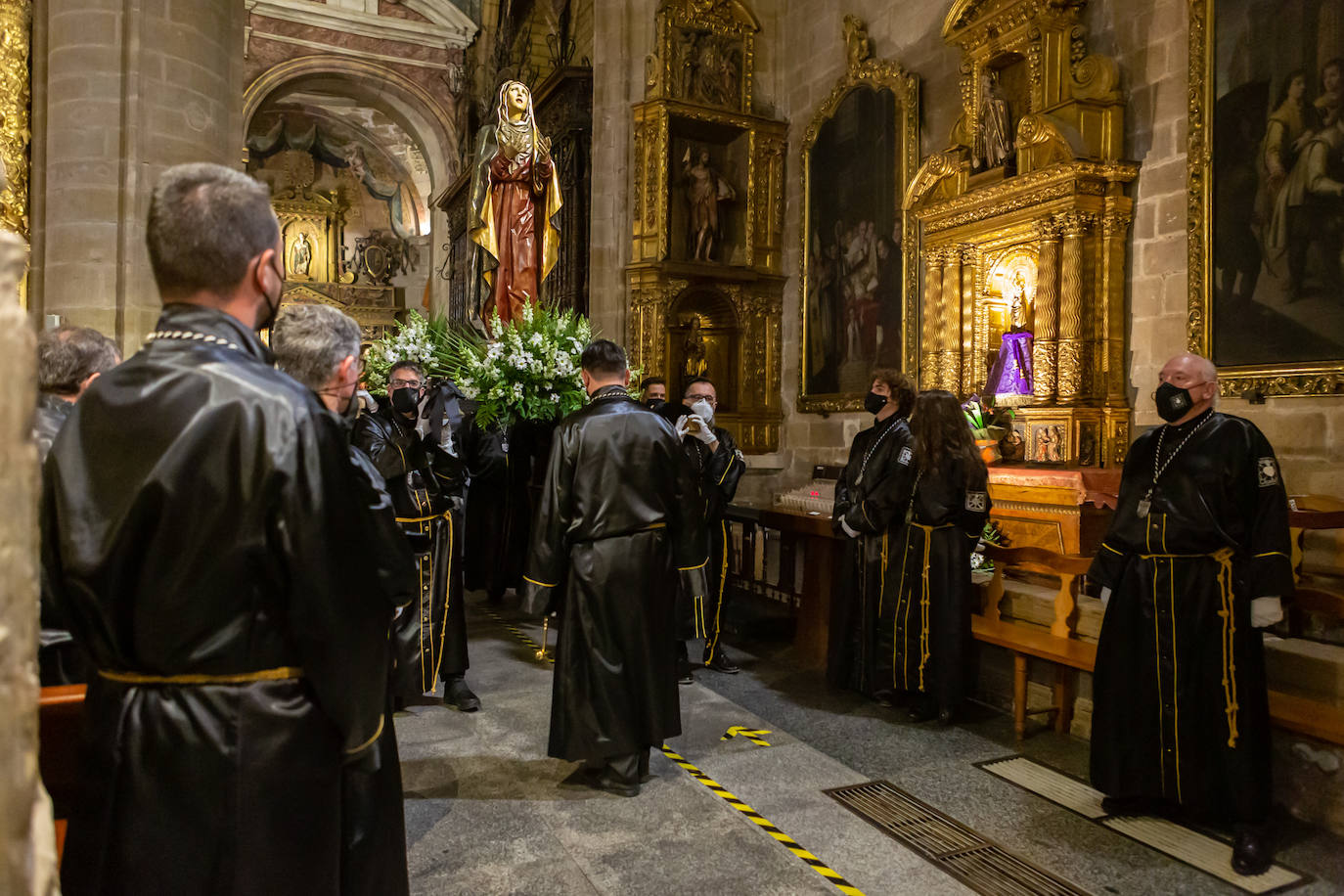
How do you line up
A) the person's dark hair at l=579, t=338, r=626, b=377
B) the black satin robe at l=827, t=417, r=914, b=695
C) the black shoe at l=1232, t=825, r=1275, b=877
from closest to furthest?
the black shoe at l=1232, t=825, r=1275, b=877, the person's dark hair at l=579, t=338, r=626, b=377, the black satin robe at l=827, t=417, r=914, b=695

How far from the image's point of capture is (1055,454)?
7.65 m

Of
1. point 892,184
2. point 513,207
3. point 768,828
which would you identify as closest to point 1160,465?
point 768,828

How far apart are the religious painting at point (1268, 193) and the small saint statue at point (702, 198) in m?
5.67

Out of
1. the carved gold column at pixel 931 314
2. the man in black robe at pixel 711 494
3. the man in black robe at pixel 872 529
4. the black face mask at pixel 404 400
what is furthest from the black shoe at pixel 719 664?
the carved gold column at pixel 931 314

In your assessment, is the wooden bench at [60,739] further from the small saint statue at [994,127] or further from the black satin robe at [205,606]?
the small saint statue at [994,127]

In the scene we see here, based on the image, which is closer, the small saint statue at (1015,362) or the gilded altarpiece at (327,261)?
the small saint statue at (1015,362)

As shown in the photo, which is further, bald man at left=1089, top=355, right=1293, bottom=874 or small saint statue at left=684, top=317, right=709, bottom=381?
small saint statue at left=684, top=317, right=709, bottom=381

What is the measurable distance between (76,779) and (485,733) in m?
3.09

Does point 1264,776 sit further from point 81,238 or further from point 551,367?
point 81,238

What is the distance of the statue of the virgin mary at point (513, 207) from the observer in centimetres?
863

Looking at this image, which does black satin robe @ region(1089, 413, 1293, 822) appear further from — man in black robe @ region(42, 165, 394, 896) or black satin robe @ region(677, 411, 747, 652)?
man in black robe @ region(42, 165, 394, 896)

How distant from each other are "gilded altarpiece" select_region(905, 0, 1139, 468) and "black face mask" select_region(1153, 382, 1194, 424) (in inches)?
154

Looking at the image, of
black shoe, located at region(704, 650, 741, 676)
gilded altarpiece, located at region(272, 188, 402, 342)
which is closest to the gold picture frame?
black shoe, located at region(704, 650, 741, 676)

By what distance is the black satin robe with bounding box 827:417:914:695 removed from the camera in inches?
204
